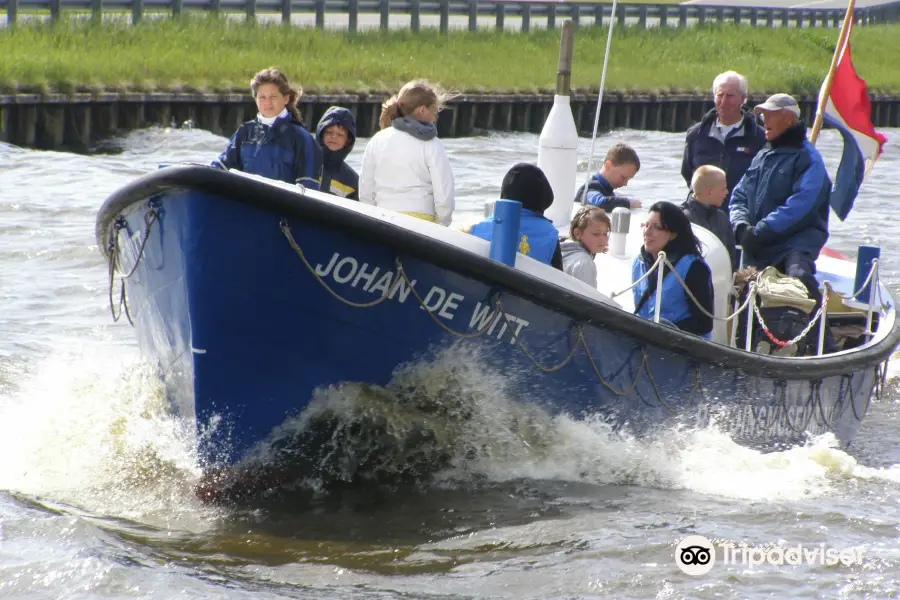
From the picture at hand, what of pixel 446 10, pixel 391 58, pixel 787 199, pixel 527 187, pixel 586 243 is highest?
pixel 446 10

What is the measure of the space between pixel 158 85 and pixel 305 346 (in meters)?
15.0

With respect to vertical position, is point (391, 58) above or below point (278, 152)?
above

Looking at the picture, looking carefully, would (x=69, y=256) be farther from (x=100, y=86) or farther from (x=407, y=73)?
(x=407, y=73)

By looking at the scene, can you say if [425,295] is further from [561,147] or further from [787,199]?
[787,199]

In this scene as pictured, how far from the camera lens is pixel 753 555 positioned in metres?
5.56

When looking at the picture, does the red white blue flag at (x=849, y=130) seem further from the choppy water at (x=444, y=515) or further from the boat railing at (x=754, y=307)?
the choppy water at (x=444, y=515)

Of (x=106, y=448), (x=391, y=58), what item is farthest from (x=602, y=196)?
(x=391, y=58)

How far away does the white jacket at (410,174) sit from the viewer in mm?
6234

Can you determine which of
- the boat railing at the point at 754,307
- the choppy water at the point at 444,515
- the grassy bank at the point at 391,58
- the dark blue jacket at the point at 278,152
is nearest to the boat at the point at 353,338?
the choppy water at the point at 444,515

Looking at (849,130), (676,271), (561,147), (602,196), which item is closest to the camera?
(676,271)

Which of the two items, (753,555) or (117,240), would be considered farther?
(117,240)

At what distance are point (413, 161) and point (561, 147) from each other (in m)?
1.69

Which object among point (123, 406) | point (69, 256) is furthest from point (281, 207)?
point (69, 256)

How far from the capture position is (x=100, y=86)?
19.1 metres
